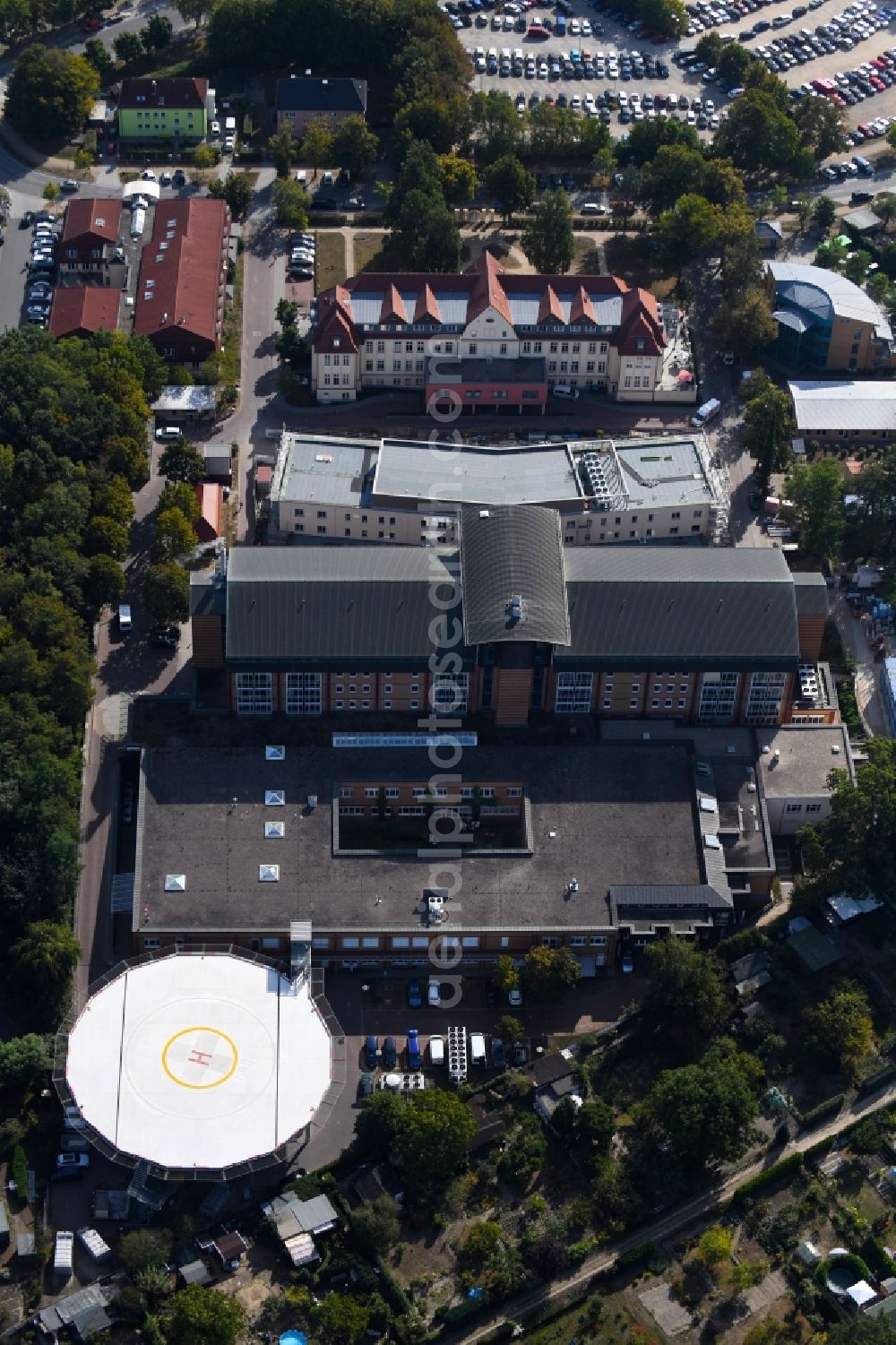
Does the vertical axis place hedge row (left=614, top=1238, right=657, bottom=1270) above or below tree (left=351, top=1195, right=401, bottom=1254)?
below

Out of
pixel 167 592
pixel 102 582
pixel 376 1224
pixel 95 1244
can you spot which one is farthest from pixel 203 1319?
pixel 102 582

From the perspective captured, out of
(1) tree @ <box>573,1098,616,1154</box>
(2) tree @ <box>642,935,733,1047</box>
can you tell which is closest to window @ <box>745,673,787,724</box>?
(2) tree @ <box>642,935,733,1047</box>

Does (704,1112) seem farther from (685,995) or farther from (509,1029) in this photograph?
(509,1029)

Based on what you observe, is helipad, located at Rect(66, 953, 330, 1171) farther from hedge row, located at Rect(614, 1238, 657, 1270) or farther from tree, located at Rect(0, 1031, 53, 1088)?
hedge row, located at Rect(614, 1238, 657, 1270)

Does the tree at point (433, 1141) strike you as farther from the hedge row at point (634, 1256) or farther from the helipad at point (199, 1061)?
the hedge row at point (634, 1256)

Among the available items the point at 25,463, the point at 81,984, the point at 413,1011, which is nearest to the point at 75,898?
the point at 81,984

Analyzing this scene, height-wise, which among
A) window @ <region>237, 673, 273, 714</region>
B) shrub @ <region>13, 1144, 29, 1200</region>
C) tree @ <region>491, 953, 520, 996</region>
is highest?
window @ <region>237, 673, 273, 714</region>

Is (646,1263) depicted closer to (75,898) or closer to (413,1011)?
(413,1011)
